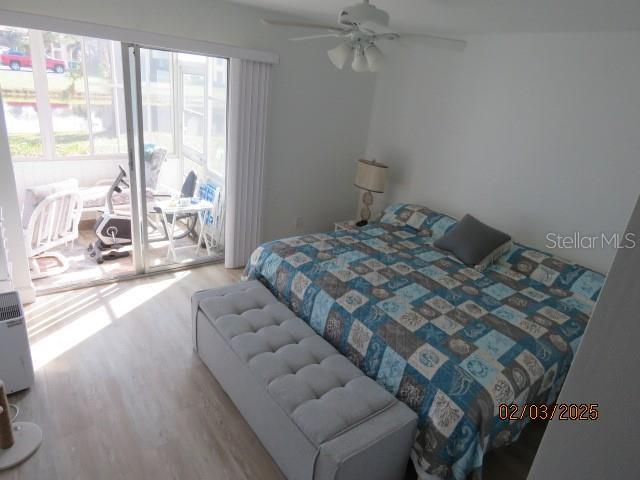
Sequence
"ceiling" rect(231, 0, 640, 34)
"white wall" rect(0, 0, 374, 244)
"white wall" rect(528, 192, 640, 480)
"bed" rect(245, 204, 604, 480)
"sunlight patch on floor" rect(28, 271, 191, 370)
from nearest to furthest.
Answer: "white wall" rect(528, 192, 640, 480) < "bed" rect(245, 204, 604, 480) < "ceiling" rect(231, 0, 640, 34) < "sunlight patch on floor" rect(28, 271, 191, 370) < "white wall" rect(0, 0, 374, 244)

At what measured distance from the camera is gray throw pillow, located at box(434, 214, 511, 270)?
3.05 metres

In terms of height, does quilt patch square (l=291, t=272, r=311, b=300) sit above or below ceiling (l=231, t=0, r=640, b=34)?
below

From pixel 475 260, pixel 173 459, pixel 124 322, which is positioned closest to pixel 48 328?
pixel 124 322

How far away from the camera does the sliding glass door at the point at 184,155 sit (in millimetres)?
3926

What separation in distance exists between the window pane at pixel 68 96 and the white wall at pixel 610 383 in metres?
5.31

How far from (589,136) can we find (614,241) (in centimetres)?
75

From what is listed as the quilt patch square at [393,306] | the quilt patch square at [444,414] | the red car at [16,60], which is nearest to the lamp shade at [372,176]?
the quilt patch square at [393,306]

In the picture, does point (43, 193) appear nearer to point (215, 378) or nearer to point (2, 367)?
point (2, 367)

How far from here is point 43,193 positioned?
11.9 ft

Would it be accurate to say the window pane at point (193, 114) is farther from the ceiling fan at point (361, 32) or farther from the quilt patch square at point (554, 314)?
the quilt patch square at point (554, 314)

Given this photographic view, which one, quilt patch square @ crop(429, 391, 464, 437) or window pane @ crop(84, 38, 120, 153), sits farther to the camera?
window pane @ crop(84, 38, 120, 153)

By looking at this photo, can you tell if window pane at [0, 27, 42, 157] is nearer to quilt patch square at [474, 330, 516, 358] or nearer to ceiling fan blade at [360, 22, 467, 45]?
ceiling fan blade at [360, 22, 467, 45]
